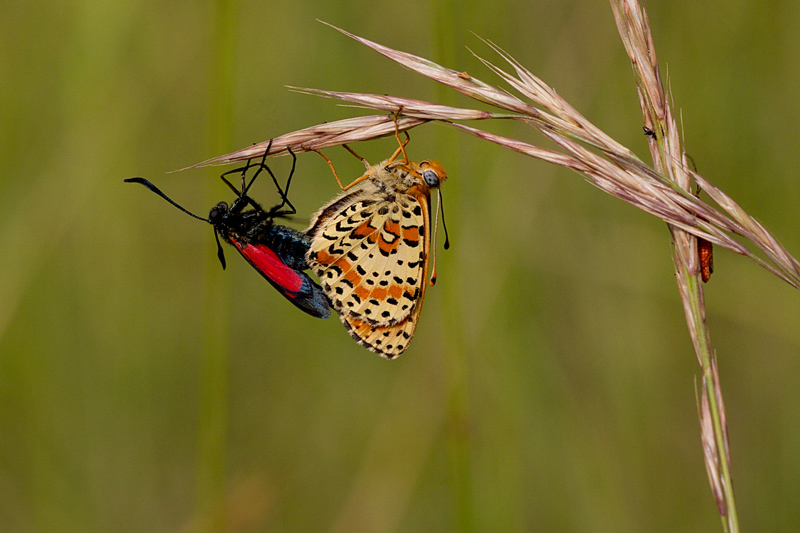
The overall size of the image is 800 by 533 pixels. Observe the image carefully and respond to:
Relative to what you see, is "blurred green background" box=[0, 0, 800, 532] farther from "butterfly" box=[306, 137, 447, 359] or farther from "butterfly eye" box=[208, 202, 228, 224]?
"butterfly eye" box=[208, 202, 228, 224]

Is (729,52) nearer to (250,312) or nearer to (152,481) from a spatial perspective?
(250,312)

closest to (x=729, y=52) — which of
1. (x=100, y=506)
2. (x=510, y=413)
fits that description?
(x=510, y=413)

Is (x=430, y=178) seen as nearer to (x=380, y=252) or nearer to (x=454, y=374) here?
(x=380, y=252)

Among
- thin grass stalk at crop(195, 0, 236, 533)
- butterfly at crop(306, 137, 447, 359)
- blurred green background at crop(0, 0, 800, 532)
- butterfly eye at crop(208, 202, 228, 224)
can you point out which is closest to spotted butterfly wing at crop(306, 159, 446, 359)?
butterfly at crop(306, 137, 447, 359)

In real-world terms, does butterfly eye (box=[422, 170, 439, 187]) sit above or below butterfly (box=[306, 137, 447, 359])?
above

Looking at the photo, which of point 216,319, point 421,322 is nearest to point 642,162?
point 216,319

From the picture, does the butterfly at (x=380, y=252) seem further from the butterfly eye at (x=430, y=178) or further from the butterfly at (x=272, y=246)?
the butterfly at (x=272, y=246)

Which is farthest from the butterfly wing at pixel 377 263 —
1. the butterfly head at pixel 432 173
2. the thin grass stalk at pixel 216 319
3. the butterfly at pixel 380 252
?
the thin grass stalk at pixel 216 319

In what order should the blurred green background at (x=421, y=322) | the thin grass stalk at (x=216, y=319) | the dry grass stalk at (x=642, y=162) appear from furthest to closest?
1. the blurred green background at (x=421, y=322)
2. the thin grass stalk at (x=216, y=319)
3. the dry grass stalk at (x=642, y=162)
